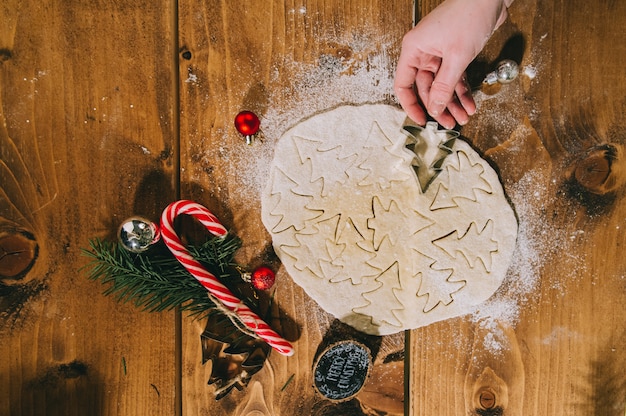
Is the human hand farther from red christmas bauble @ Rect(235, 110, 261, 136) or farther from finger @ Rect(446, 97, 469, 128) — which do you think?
red christmas bauble @ Rect(235, 110, 261, 136)

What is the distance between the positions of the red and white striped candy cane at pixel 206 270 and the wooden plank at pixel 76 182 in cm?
13

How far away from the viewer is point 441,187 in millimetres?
1365

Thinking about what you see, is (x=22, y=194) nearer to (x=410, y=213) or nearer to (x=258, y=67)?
(x=258, y=67)

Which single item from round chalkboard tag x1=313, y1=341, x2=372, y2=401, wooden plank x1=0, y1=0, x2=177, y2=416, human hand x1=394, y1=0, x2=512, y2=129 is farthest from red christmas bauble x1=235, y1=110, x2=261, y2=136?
round chalkboard tag x1=313, y1=341, x2=372, y2=401

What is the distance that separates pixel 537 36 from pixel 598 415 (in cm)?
127

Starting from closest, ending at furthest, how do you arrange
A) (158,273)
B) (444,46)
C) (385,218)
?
(444,46) → (158,273) → (385,218)

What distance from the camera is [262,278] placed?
126cm

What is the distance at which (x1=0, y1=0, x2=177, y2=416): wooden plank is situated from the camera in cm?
130

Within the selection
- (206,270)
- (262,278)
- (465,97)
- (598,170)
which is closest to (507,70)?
(465,97)

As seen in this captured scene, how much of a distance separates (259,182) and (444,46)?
66cm

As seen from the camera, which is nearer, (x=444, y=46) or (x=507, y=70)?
(x=444, y=46)

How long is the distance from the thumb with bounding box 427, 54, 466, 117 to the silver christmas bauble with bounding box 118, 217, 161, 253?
87 cm

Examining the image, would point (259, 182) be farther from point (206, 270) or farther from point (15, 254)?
point (15, 254)

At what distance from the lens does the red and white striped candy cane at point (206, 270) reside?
1226 mm
